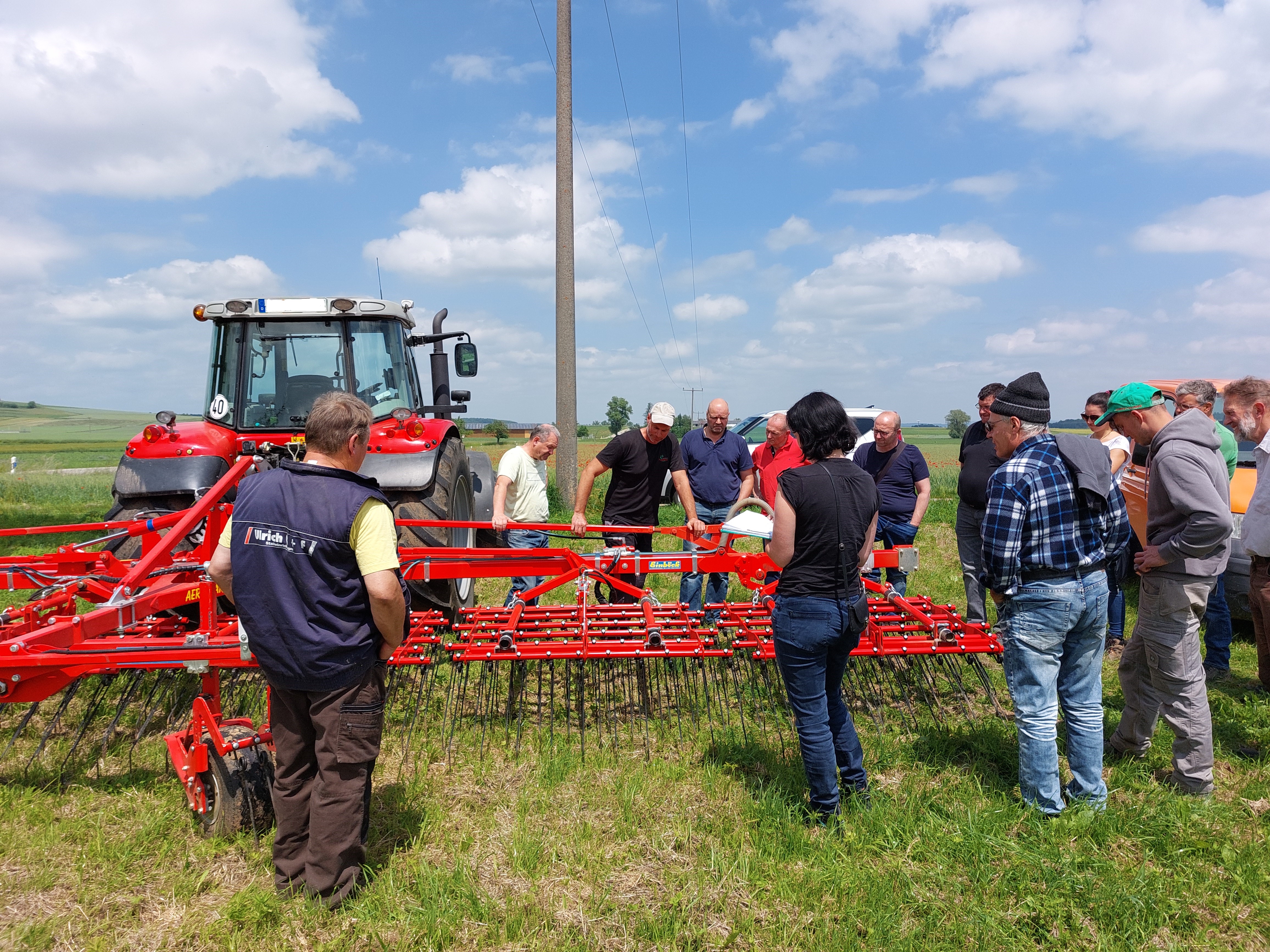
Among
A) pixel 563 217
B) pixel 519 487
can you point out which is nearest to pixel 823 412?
pixel 519 487

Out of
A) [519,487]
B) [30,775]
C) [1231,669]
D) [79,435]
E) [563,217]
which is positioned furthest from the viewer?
[79,435]

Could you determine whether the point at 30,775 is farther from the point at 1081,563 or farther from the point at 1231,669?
the point at 1231,669

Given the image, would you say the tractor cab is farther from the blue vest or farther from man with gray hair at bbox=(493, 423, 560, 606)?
the blue vest

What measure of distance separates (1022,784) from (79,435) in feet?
245

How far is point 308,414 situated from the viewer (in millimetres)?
4043

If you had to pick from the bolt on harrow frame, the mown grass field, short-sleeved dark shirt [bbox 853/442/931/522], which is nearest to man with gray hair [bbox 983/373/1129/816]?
the mown grass field

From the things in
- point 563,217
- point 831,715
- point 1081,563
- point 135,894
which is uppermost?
point 563,217

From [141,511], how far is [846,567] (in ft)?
12.1

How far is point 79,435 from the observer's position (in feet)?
203

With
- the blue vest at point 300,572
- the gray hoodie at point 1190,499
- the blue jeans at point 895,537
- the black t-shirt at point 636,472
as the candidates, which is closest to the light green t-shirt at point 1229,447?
the gray hoodie at point 1190,499

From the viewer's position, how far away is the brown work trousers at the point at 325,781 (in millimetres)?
2285

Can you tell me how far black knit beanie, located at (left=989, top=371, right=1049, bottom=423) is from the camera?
2.79 metres

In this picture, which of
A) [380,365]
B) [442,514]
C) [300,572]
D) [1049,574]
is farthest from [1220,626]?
[380,365]

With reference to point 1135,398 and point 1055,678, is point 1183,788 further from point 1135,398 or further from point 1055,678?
point 1135,398
